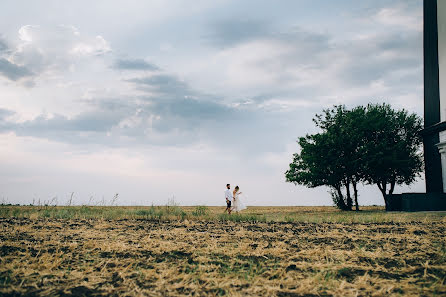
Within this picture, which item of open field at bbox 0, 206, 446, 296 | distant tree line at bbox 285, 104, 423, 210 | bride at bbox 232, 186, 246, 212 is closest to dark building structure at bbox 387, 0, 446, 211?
distant tree line at bbox 285, 104, 423, 210

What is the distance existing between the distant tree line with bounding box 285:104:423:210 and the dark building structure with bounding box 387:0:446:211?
1.68 m

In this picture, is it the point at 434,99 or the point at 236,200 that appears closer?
the point at 236,200

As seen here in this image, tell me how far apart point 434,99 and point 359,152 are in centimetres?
915

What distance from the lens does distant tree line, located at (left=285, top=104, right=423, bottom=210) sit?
30.7 m

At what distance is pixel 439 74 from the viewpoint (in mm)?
31281

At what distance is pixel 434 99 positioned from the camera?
31734mm

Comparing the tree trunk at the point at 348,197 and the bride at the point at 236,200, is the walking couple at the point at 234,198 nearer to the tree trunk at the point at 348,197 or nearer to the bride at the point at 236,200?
the bride at the point at 236,200

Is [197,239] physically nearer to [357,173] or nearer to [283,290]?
Result: [283,290]

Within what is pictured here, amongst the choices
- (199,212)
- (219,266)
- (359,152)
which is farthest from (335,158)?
(219,266)

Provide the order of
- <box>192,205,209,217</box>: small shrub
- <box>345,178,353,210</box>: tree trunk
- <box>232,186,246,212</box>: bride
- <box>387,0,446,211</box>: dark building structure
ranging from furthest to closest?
<box>345,178,353,210</box>: tree trunk → <box>387,0,446,211</box>: dark building structure → <box>232,186,246,212</box>: bride → <box>192,205,209,217</box>: small shrub

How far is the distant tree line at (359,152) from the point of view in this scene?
3069 centimetres

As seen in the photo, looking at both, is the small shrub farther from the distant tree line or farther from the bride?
the distant tree line

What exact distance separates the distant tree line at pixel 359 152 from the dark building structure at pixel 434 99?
1.68 metres

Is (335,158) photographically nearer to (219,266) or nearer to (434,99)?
(434,99)
